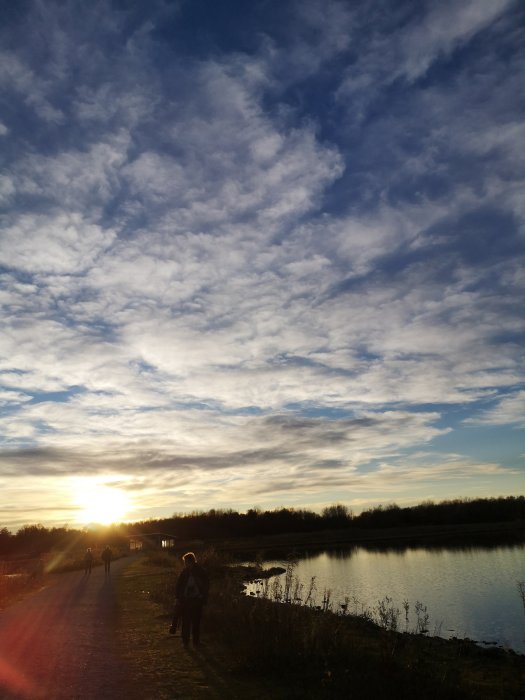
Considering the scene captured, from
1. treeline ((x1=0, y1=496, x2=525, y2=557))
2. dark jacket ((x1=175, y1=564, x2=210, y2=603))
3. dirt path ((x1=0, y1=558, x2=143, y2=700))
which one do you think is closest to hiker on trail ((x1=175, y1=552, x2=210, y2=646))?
dark jacket ((x1=175, y1=564, x2=210, y2=603))

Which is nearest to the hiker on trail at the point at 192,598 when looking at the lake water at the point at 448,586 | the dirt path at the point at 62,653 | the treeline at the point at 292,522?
the dirt path at the point at 62,653

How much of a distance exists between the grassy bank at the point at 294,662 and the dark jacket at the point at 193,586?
1.05 meters

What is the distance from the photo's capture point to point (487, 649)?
702 inches

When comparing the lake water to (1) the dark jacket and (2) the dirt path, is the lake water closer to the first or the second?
(1) the dark jacket

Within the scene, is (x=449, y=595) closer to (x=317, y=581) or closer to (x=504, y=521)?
(x=317, y=581)

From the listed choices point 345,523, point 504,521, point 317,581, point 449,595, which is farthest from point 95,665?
point 345,523

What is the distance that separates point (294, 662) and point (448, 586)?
87.3 ft

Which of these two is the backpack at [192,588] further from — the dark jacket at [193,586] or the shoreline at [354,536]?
the shoreline at [354,536]

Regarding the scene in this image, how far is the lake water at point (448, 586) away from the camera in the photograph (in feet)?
75.1

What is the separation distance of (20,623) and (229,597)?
633cm

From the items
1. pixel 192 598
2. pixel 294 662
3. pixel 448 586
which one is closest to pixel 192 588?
pixel 192 598

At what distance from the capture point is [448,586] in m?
33.6

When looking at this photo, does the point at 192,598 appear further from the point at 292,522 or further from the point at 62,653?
the point at 292,522

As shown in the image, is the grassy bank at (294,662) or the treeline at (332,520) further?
the treeline at (332,520)
